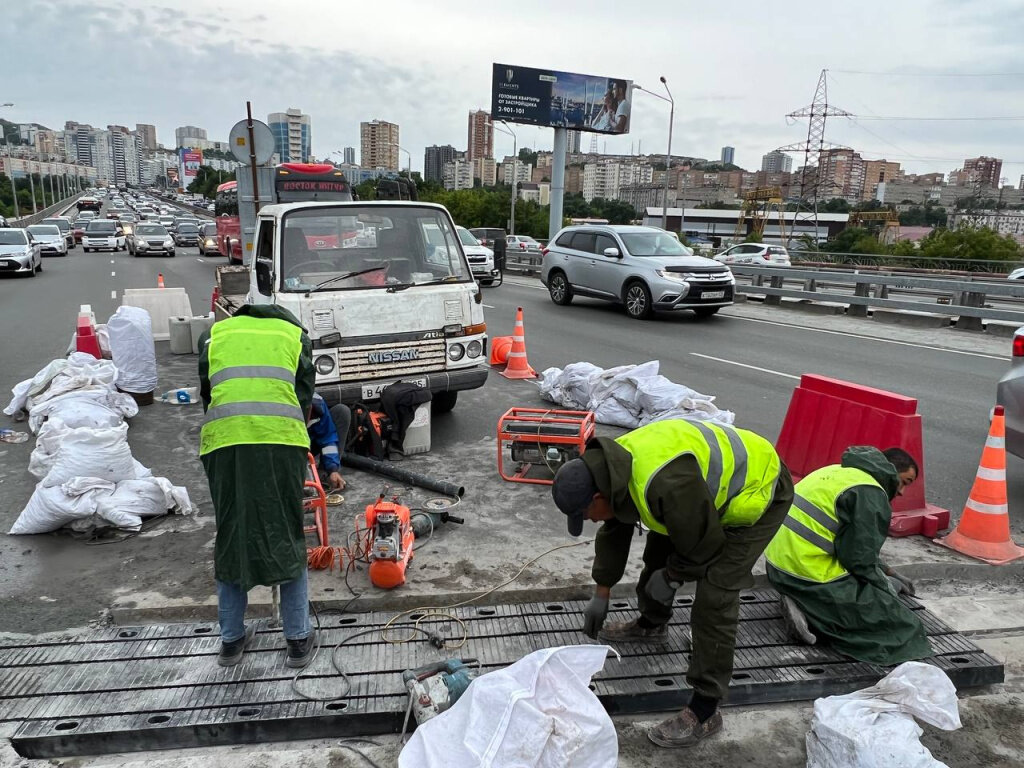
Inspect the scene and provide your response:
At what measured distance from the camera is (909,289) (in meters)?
15.8

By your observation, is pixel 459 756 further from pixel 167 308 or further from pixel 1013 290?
pixel 1013 290

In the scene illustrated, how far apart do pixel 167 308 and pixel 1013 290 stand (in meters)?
14.0

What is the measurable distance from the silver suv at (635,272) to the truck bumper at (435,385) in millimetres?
8581

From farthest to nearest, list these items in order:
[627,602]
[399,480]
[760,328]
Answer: [760,328], [399,480], [627,602]

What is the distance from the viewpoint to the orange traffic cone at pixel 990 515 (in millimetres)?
4520

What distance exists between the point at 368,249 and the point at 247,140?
468cm

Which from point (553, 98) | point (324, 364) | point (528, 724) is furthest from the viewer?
point (553, 98)

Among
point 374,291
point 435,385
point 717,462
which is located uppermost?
point 374,291

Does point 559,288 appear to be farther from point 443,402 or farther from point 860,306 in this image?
point 443,402

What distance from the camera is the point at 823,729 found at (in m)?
2.81

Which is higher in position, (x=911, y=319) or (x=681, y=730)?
(x=911, y=319)

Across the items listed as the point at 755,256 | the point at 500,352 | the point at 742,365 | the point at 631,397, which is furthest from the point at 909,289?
the point at 755,256

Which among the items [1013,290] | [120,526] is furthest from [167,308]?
[1013,290]

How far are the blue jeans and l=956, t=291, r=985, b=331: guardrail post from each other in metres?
14.5
